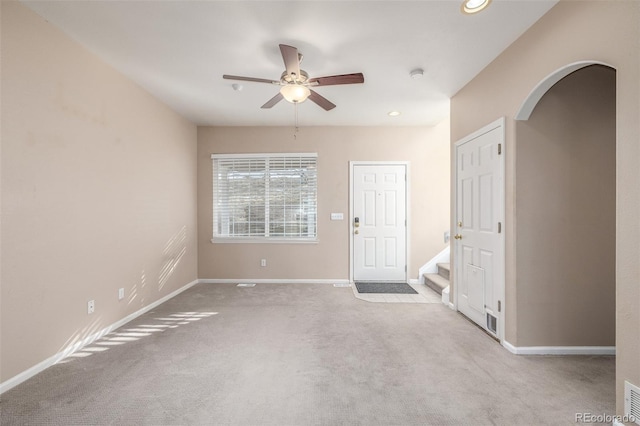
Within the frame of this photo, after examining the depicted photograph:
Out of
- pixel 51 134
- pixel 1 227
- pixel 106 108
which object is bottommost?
pixel 1 227

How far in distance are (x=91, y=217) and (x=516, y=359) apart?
3.93 metres

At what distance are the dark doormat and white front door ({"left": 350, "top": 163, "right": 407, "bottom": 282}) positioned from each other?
0.16 m

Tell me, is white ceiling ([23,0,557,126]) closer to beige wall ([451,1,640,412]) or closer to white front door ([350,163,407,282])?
beige wall ([451,1,640,412])

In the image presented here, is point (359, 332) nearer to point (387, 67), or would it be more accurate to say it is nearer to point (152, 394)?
point (152, 394)

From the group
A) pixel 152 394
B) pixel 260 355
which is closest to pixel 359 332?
pixel 260 355

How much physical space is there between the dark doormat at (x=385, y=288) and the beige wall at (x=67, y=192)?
2947 mm

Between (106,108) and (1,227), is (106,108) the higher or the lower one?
the higher one

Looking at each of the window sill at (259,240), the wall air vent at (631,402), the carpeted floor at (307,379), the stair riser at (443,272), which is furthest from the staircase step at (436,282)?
the wall air vent at (631,402)

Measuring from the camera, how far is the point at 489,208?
2695 millimetres

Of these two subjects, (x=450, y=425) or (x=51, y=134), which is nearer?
(x=450, y=425)

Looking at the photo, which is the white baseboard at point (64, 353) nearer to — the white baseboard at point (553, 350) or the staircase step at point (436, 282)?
the white baseboard at point (553, 350)

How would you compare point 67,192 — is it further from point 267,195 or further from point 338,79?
point 267,195

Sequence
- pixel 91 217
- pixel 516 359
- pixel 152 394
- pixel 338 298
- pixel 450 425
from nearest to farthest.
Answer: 1. pixel 450 425
2. pixel 152 394
3. pixel 516 359
4. pixel 91 217
5. pixel 338 298

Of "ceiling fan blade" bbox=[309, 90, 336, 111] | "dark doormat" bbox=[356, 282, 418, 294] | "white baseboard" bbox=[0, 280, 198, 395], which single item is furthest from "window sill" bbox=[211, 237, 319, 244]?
"ceiling fan blade" bbox=[309, 90, 336, 111]
